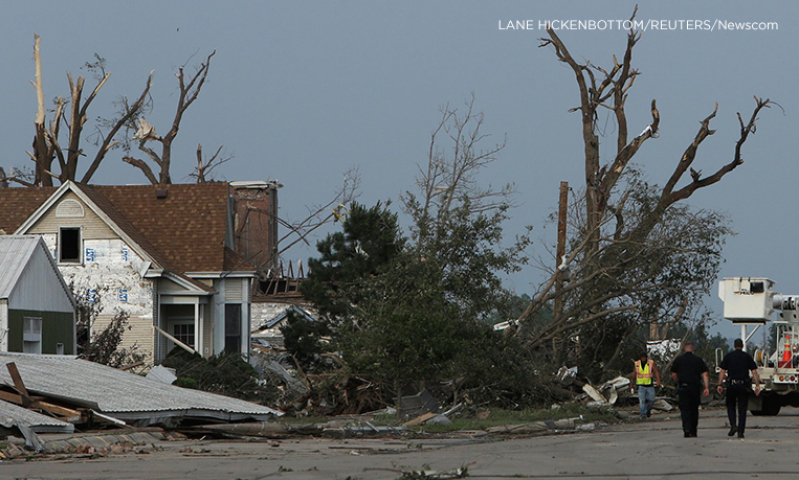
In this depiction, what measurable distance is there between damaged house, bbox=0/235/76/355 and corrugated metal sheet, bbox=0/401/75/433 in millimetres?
12087

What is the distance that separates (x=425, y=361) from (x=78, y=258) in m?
16.5

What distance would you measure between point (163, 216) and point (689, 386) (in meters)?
23.6

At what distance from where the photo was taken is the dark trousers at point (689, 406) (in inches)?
703

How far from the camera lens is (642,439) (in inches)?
695

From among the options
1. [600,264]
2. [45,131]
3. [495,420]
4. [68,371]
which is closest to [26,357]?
[68,371]

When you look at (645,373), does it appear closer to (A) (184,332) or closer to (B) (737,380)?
(B) (737,380)

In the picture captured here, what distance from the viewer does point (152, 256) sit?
117 ft

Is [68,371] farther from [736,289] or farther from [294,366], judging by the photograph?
[736,289]

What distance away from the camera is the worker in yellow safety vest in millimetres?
25500

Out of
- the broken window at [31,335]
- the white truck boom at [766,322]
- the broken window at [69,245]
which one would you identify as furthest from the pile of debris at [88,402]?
the broken window at [69,245]

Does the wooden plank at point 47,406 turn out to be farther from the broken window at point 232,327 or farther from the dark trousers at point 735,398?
the broken window at point 232,327

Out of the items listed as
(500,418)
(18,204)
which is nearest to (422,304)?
(500,418)

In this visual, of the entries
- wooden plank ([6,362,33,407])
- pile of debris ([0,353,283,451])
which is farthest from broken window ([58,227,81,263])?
wooden plank ([6,362,33,407])

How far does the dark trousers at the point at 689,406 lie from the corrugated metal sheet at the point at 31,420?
9.33 m
